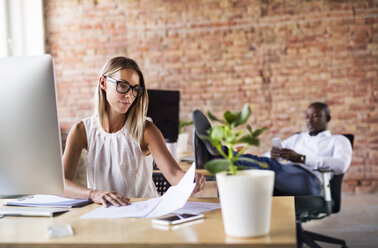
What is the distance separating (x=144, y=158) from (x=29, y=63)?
945 mm

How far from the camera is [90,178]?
1953mm

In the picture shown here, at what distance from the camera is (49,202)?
152 cm

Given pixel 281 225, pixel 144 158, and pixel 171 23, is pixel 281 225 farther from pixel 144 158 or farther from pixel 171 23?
pixel 171 23

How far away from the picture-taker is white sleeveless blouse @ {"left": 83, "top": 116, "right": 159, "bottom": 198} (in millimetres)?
1973

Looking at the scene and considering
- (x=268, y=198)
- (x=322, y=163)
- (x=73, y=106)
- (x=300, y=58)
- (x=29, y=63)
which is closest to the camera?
(x=268, y=198)

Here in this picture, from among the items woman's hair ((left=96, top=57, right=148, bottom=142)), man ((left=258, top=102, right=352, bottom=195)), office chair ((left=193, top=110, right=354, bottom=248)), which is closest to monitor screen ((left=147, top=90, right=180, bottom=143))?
office chair ((left=193, top=110, right=354, bottom=248))

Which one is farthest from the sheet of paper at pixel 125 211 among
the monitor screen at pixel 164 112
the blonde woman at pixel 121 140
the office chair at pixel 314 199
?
the monitor screen at pixel 164 112

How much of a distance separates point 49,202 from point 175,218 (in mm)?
553

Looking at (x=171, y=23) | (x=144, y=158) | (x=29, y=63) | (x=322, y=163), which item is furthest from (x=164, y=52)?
(x=29, y=63)

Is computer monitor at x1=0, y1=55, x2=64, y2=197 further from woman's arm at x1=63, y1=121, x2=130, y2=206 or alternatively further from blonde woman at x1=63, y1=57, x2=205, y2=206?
blonde woman at x1=63, y1=57, x2=205, y2=206

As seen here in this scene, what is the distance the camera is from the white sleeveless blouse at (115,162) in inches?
77.7

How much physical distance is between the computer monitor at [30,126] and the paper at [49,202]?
22cm

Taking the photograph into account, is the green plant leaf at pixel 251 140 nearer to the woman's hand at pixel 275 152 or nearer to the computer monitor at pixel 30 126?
the computer monitor at pixel 30 126

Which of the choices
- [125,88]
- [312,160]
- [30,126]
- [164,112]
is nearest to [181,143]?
[164,112]
